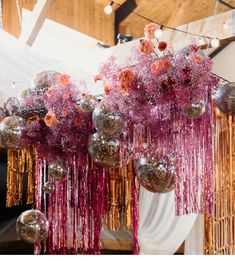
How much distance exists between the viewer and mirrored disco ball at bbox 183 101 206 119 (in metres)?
2.99

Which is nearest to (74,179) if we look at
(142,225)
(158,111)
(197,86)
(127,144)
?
(127,144)

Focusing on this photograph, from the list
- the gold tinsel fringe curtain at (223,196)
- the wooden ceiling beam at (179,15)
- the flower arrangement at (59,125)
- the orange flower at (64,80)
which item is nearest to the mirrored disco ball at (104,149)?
the flower arrangement at (59,125)

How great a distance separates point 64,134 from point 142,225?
2490mm

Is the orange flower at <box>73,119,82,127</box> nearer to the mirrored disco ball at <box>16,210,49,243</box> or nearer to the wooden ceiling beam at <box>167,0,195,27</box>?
the mirrored disco ball at <box>16,210,49,243</box>

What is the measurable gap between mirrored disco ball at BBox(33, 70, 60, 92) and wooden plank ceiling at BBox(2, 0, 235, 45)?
190 centimetres

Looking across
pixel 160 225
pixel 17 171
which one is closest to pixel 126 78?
pixel 17 171

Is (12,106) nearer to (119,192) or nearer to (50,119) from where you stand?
Result: (50,119)

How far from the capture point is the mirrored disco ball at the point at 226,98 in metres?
3.08

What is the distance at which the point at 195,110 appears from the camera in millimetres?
2994

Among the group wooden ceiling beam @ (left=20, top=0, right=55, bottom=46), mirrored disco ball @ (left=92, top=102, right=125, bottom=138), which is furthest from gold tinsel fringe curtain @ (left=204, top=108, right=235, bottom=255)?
wooden ceiling beam @ (left=20, top=0, right=55, bottom=46)

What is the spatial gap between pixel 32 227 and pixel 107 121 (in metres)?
1.04

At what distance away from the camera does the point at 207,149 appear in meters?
3.30

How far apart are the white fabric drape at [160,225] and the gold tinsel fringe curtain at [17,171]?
178 cm

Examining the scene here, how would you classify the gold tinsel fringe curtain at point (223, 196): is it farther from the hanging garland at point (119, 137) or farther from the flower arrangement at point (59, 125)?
the flower arrangement at point (59, 125)
